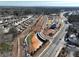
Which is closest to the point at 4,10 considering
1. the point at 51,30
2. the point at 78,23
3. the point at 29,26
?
the point at 29,26

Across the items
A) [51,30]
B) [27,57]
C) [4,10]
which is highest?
[4,10]

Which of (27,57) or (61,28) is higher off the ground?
(61,28)

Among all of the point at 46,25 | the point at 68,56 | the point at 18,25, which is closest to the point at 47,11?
the point at 46,25

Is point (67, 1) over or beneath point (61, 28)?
over

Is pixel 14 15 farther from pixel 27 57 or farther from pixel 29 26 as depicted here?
pixel 27 57

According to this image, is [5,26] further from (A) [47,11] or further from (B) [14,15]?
(A) [47,11]

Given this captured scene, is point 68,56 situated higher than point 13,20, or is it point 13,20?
point 13,20

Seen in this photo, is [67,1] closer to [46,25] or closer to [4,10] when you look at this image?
[46,25]
